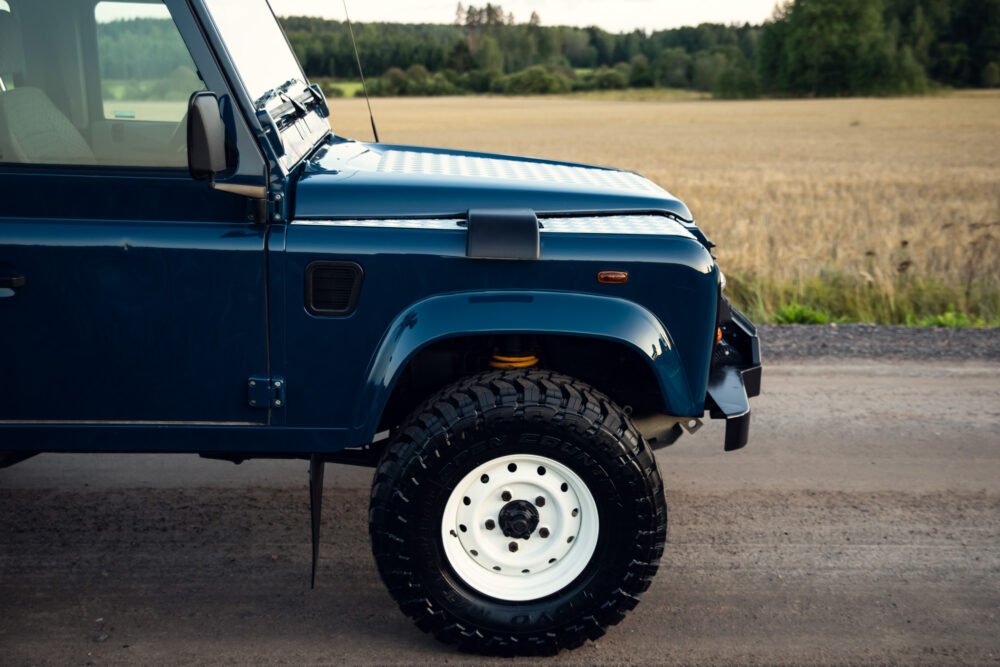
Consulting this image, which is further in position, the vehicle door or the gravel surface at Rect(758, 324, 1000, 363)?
the gravel surface at Rect(758, 324, 1000, 363)

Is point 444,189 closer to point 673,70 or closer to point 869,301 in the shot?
point 869,301

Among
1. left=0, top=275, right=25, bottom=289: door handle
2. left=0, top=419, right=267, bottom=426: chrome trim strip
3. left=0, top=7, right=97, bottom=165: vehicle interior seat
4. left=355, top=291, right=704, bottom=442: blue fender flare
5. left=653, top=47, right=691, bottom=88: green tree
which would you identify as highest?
left=0, top=7, right=97, bottom=165: vehicle interior seat

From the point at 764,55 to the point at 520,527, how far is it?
84.8 m

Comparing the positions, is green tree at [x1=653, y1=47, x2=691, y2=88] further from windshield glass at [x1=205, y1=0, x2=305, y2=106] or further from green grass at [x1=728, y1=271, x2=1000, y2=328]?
windshield glass at [x1=205, y1=0, x2=305, y2=106]

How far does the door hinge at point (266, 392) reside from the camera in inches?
122

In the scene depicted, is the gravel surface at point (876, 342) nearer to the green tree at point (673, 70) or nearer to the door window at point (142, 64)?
the door window at point (142, 64)

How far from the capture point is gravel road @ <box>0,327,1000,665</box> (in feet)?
10.7

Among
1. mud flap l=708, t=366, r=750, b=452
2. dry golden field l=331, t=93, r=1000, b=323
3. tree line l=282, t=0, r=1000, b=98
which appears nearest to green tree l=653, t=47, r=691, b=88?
tree line l=282, t=0, r=1000, b=98

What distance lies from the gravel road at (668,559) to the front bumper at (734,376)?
23.8 inches

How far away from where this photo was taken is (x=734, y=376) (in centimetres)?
366

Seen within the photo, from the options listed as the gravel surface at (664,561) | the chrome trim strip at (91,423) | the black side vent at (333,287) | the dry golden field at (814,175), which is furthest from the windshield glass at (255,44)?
the dry golden field at (814,175)

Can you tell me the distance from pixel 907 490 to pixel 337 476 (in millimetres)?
2548

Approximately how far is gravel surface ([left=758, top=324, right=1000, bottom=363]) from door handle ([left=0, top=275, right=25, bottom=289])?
4851 mm

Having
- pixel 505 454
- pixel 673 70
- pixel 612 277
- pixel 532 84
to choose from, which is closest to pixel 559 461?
pixel 505 454
